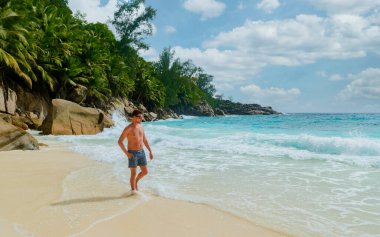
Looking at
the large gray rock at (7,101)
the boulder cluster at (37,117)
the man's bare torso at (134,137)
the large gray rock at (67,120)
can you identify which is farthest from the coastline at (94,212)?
the large gray rock at (7,101)

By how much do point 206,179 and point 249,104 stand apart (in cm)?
12382

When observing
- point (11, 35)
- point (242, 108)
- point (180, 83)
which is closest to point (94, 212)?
point (11, 35)

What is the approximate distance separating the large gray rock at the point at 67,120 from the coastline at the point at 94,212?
11048mm

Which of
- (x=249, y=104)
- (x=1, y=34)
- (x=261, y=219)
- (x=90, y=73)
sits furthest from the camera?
(x=249, y=104)

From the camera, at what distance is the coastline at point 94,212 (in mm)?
4062

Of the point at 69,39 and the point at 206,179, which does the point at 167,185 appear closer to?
the point at 206,179

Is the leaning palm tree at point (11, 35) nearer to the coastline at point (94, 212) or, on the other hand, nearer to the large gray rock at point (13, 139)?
the large gray rock at point (13, 139)

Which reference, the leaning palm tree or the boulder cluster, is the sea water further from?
the leaning palm tree

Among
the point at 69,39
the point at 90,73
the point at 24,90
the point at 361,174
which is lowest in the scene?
the point at 361,174

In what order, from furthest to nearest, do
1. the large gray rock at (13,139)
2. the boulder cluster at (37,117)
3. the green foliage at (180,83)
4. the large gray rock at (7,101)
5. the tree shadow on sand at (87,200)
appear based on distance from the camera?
1. the green foliage at (180,83)
2. the large gray rock at (7,101)
3. the boulder cluster at (37,117)
4. the large gray rock at (13,139)
5. the tree shadow on sand at (87,200)

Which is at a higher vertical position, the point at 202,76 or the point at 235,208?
the point at 202,76

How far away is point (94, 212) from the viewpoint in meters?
4.70

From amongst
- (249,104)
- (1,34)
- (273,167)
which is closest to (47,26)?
(1,34)

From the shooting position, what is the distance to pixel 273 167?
923 cm
